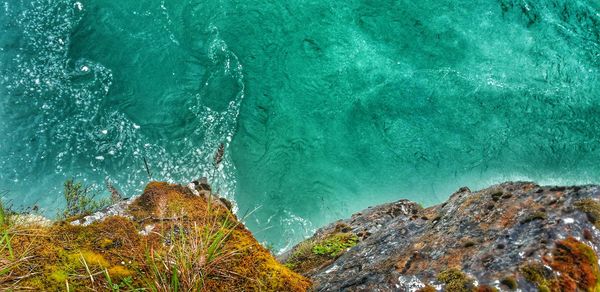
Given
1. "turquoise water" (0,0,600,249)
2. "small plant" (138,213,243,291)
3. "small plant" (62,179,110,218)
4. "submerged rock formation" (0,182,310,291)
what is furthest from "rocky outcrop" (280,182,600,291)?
"turquoise water" (0,0,600,249)

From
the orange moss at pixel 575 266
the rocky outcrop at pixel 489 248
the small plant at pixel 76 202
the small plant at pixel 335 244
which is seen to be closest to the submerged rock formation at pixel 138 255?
the rocky outcrop at pixel 489 248

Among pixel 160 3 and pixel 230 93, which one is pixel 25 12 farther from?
pixel 230 93

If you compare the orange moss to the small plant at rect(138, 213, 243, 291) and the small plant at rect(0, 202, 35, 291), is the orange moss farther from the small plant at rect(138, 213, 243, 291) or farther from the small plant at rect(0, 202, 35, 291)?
the small plant at rect(0, 202, 35, 291)

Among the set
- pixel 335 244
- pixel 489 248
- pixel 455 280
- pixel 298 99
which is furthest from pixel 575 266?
pixel 298 99

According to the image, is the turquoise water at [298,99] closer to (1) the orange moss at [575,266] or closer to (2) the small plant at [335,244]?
(2) the small plant at [335,244]

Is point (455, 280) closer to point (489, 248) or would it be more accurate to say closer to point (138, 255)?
point (489, 248)

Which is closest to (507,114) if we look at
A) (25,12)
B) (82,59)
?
(82,59)
